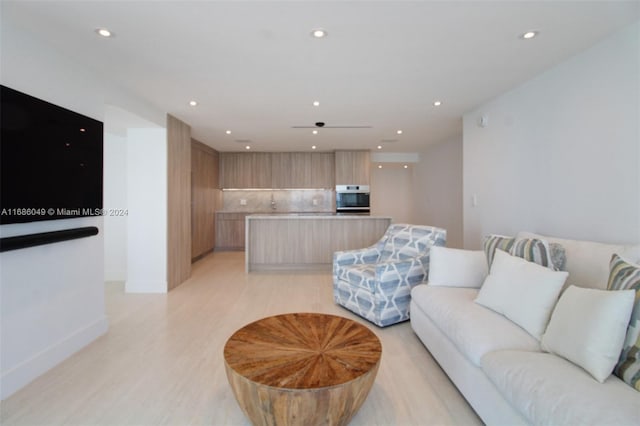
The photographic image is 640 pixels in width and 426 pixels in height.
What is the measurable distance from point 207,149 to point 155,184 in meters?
2.70

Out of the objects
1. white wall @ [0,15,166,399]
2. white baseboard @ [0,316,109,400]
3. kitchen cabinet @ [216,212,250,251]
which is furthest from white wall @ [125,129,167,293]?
kitchen cabinet @ [216,212,250,251]

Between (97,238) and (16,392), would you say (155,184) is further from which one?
(16,392)

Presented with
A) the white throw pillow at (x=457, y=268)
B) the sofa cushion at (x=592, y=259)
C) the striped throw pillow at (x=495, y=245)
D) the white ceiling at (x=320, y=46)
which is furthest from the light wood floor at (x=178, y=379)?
the white ceiling at (x=320, y=46)

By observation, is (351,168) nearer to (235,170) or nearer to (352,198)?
(352,198)

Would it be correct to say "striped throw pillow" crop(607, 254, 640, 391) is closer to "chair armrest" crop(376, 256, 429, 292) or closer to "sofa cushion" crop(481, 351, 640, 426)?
"sofa cushion" crop(481, 351, 640, 426)

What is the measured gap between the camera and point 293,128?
15.3ft

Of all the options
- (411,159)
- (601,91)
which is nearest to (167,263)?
(601,91)

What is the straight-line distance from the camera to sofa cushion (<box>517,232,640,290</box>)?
1594mm

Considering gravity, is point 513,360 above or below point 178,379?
above

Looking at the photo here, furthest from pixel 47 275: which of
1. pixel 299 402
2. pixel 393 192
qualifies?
Answer: pixel 393 192

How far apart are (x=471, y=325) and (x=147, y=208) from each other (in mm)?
3767

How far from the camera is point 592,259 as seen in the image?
1.73 m

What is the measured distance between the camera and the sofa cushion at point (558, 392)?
101cm

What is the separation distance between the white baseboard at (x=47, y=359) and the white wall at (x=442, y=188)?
17.8ft
